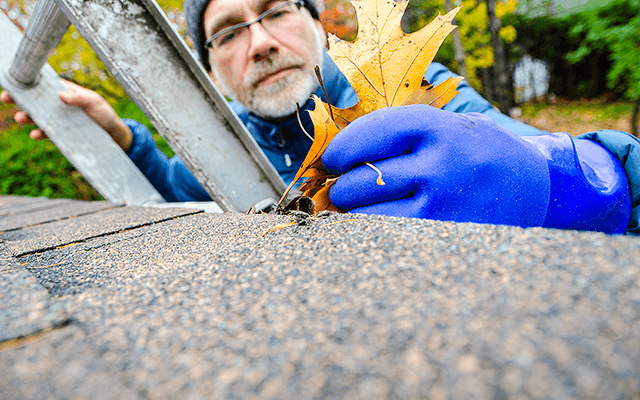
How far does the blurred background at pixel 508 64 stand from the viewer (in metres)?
4.59

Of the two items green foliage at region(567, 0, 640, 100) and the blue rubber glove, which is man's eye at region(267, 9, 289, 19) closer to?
the blue rubber glove

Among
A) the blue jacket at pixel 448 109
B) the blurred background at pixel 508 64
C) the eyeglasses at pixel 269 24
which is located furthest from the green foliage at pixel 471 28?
the eyeglasses at pixel 269 24

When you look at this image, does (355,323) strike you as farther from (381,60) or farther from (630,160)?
(630,160)

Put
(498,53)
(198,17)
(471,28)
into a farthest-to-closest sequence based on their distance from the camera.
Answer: (471,28) → (498,53) → (198,17)

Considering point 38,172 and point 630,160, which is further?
point 38,172

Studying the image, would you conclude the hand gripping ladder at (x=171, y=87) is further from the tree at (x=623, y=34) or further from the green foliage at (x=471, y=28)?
the green foliage at (x=471, y=28)

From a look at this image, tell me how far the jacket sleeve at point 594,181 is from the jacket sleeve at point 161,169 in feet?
7.22

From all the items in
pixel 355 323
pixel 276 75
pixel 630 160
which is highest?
pixel 276 75

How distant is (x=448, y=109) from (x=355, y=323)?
5.26ft

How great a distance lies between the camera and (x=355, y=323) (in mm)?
291

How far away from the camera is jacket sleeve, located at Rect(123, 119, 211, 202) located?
2426mm

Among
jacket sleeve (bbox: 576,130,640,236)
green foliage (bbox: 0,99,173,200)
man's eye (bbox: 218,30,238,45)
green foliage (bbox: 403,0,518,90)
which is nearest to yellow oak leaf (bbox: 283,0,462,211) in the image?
jacket sleeve (bbox: 576,130,640,236)

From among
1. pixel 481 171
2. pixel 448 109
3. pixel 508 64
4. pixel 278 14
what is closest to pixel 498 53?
pixel 508 64

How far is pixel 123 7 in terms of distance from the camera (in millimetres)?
925
